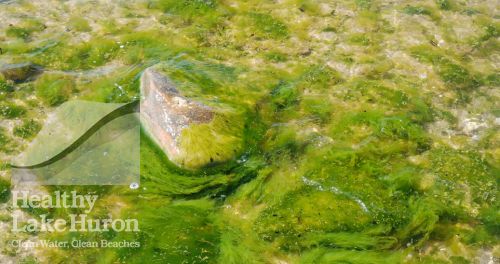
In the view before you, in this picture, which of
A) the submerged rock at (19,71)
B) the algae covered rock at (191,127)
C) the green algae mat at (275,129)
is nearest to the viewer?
the green algae mat at (275,129)

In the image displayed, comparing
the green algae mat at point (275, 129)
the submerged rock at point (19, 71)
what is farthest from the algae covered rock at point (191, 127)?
the submerged rock at point (19, 71)

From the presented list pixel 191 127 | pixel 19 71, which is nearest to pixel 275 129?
pixel 191 127

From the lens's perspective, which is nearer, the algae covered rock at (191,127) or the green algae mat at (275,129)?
the green algae mat at (275,129)

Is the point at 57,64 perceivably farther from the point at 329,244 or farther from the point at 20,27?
the point at 329,244

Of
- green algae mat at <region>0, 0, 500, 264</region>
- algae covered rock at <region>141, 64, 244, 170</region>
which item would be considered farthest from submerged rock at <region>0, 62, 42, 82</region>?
algae covered rock at <region>141, 64, 244, 170</region>

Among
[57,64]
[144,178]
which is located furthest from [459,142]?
[57,64]

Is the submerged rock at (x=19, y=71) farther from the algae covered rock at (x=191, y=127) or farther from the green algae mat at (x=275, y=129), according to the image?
the algae covered rock at (x=191, y=127)

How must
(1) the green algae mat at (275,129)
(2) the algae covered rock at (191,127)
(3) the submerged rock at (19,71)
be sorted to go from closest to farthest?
1. (1) the green algae mat at (275,129)
2. (2) the algae covered rock at (191,127)
3. (3) the submerged rock at (19,71)
